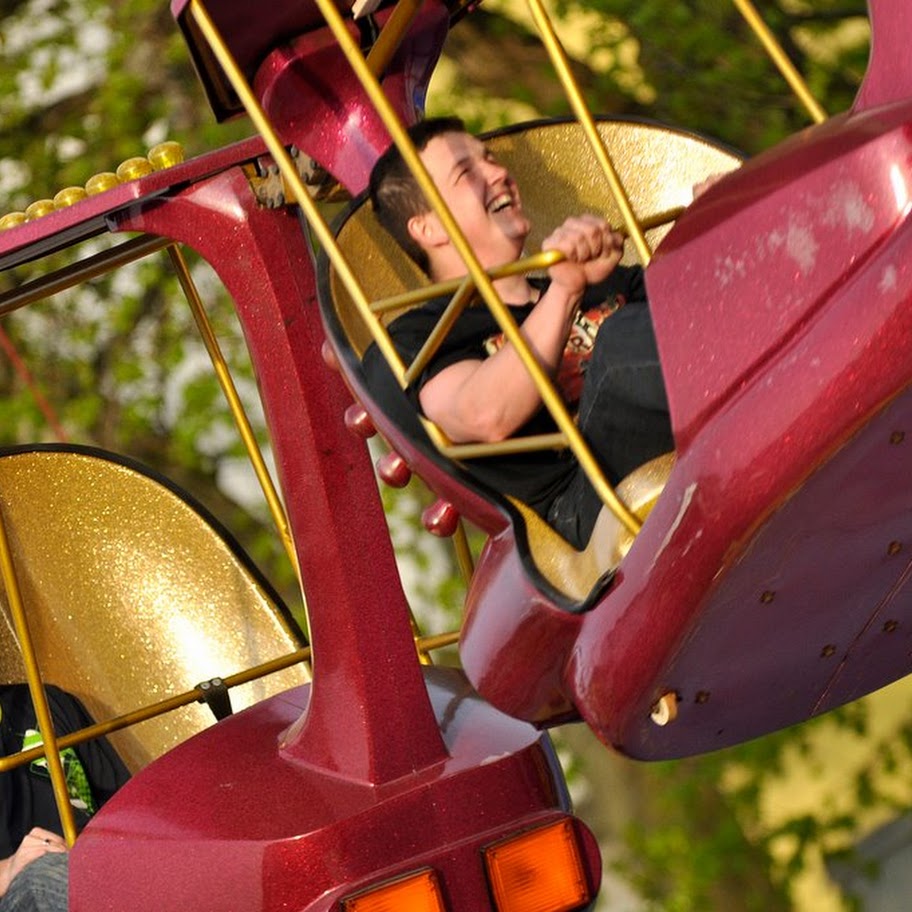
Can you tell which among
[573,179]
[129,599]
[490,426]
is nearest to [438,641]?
[129,599]

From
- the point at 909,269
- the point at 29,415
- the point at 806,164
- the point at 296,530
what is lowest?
the point at 909,269

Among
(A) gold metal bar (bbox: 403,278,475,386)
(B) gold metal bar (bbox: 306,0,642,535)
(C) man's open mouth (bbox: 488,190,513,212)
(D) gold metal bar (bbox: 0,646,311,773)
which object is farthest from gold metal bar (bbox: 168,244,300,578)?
(B) gold metal bar (bbox: 306,0,642,535)

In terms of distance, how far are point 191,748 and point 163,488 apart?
0.75m

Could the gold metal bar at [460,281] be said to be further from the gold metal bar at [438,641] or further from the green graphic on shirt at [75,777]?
the green graphic on shirt at [75,777]

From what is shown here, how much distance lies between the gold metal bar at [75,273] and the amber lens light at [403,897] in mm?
892

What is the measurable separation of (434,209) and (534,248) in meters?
0.61

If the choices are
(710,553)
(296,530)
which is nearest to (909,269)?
(710,553)

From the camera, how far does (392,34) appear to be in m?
2.11

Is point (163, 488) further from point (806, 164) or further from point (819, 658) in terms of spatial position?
point (806, 164)

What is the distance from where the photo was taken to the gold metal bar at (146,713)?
105 inches

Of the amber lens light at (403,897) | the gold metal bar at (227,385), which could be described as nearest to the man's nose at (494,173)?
the amber lens light at (403,897)

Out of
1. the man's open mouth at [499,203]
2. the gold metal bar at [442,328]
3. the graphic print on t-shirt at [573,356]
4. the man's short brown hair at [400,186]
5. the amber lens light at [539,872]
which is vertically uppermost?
the man's short brown hair at [400,186]

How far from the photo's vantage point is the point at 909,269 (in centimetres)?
153

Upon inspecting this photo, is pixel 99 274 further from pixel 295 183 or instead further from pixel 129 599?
pixel 295 183
